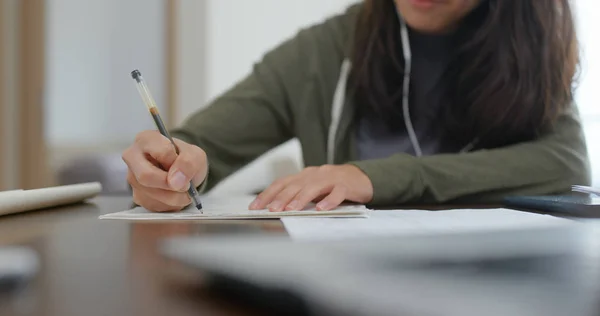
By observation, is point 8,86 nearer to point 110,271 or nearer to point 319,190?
point 319,190

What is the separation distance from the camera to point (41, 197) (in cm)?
64

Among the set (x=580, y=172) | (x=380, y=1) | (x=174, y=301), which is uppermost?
(x=380, y=1)

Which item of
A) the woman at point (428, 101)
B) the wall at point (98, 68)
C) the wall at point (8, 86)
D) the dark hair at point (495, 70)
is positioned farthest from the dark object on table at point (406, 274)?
the wall at point (8, 86)

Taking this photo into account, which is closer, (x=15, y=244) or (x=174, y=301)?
(x=174, y=301)

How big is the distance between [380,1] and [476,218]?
0.68m

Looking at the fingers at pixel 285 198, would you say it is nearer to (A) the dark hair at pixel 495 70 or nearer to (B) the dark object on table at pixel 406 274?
(B) the dark object on table at pixel 406 274

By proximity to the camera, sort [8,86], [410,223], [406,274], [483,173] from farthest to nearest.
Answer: [8,86]
[483,173]
[410,223]
[406,274]

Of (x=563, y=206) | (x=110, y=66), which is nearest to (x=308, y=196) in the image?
(x=563, y=206)

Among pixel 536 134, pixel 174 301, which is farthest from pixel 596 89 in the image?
pixel 174 301

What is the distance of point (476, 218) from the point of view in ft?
1.67

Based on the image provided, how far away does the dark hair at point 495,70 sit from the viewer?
0.93m

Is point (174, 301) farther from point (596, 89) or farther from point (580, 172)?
point (596, 89)

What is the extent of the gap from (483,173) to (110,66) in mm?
1571

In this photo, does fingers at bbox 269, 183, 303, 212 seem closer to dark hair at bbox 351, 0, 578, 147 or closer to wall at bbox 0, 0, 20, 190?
dark hair at bbox 351, 0, 578, 147
